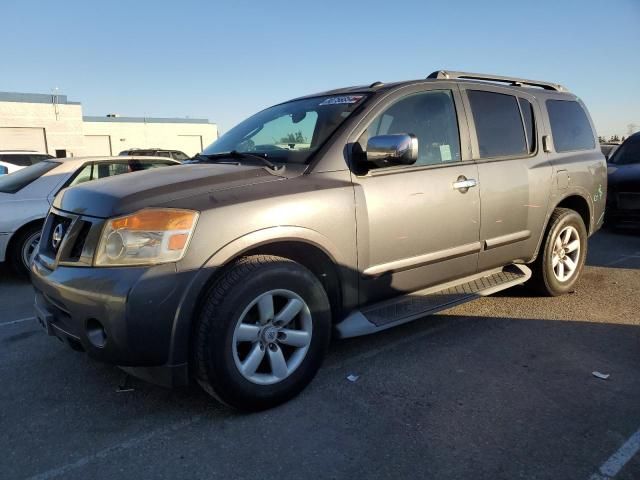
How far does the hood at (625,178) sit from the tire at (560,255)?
3.97 meters

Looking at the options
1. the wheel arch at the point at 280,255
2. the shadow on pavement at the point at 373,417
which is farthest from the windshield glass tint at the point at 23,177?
the wheel arch at the point at 280,255

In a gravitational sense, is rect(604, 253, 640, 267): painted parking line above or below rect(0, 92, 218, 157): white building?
below

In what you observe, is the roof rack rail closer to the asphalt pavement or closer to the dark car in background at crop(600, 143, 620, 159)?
the asphalt pavement

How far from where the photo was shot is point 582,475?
223cm

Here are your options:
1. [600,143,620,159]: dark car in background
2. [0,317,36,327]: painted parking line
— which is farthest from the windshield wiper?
[600,143,620,159]: dark car in background

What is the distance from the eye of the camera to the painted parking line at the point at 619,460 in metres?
2.23

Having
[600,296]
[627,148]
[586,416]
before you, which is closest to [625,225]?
[627,148]

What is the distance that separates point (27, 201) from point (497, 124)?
506 centimetres

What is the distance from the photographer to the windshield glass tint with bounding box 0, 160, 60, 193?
590 centimetres

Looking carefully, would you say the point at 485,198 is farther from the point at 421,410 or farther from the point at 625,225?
the point at 625,225

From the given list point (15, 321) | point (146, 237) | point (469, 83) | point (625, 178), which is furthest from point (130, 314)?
point (625, 178)

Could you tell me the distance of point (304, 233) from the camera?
114 inches

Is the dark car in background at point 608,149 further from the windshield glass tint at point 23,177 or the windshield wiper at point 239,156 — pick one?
the windshield glass tint at point 23,177

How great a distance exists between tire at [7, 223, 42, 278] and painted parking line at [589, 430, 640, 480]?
5.79 metres
